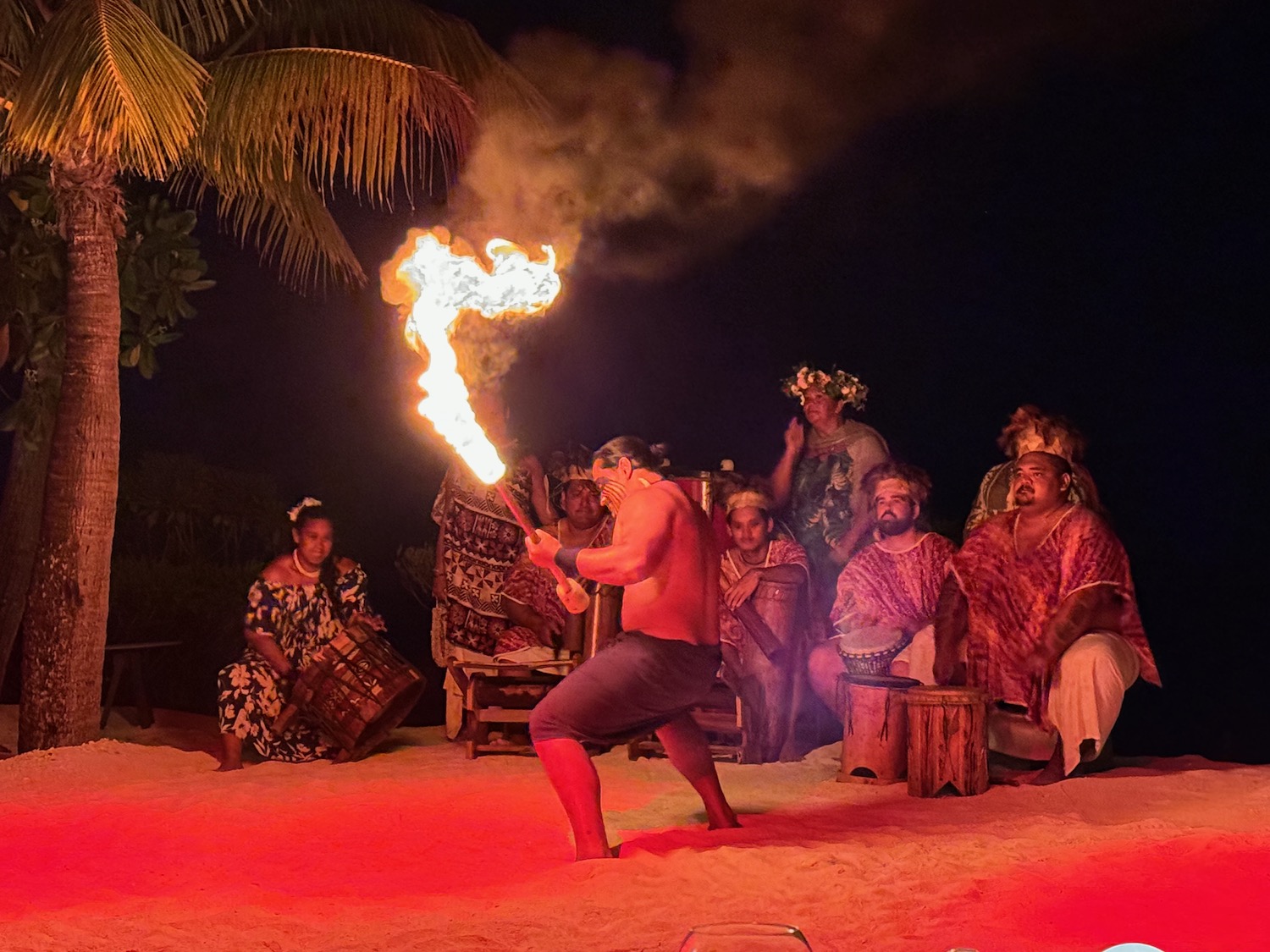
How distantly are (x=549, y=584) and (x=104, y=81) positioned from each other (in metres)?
4.05

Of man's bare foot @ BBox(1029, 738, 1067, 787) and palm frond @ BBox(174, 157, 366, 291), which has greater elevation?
palm frond @ BBox(174, 157, 366, 291)

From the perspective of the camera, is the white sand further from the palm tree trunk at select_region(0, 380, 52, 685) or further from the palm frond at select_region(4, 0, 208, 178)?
the palm frond at select_region(4, 0, 208, 178)

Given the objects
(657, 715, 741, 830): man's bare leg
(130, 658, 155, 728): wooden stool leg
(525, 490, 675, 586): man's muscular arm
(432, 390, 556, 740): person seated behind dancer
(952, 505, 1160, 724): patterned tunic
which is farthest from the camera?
(130, 658, 155, 728): wooden stool leg

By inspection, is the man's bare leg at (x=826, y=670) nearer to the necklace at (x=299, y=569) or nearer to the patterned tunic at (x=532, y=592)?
the patterned tunic at (x=532, y=592)

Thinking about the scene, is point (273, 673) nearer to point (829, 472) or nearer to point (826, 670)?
point (826, 670)

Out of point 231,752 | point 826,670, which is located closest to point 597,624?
point 826,670

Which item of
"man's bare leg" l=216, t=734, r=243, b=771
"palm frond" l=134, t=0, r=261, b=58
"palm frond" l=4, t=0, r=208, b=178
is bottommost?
"man's bare leg" l=216, t=734, r=243, b=771

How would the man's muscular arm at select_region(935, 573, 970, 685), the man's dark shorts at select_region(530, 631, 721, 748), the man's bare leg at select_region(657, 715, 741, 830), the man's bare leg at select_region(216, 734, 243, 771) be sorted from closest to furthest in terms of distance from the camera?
the man's dark shorts at select_region(530, 631, 721, 748)
the man's bare leg at select_region(657, 715, 741, 830)
the man's muscular arm at select_region(935, 573, 970, 685)
the man's bare leg at select_region(216, 734, 243, 771)

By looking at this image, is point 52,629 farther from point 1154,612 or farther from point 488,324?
point 1154,612

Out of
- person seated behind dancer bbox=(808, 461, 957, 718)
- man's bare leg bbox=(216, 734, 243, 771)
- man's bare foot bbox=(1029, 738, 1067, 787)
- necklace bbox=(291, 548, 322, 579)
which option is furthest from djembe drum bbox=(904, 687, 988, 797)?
man's bare leg bbox=(216, 734, 243, 771)

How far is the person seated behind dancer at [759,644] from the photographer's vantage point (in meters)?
9.34

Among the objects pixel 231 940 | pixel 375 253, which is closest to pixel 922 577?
pixel 231 940

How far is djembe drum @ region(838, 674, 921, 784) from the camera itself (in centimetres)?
857

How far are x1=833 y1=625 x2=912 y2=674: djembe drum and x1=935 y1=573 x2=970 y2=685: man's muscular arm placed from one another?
0.33 metres
